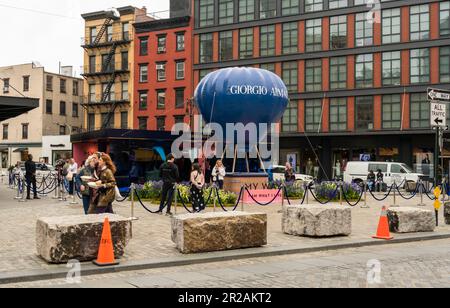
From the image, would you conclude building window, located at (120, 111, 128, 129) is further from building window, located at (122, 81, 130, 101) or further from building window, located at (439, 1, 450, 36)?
building window, located at (439, 1, 450, 36)

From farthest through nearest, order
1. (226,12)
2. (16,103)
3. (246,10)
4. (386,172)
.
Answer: (226,12) → (246,10) → (386,172) → (16,103)

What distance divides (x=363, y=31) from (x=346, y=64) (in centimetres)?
312

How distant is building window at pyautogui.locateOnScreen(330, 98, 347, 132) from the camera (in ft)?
157

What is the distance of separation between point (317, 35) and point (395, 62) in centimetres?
746

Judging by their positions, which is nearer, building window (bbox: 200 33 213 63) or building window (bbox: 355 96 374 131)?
building window (bbox: 355 96 374 131)

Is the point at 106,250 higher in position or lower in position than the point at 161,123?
lower

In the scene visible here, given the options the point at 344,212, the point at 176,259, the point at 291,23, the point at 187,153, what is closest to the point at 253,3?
the point at 291,23

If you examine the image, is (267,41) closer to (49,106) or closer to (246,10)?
(246,10)

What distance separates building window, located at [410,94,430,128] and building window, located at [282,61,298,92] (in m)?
10.6

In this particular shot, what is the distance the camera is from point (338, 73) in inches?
1889

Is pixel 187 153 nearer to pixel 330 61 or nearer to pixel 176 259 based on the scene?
pixel 176 259

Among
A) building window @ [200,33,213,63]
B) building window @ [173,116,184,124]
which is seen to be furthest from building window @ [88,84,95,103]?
building window @ [200,33,213,63]

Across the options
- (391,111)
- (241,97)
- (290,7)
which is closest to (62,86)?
(290,7)

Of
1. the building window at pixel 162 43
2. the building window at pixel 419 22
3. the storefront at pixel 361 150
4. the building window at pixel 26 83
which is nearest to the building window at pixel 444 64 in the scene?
the building window at pixel 419 22
